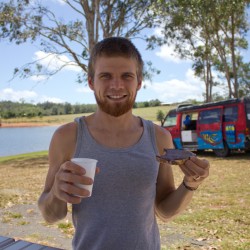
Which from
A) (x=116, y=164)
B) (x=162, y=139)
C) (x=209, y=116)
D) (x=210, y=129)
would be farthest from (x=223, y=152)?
(x=116, y=164)

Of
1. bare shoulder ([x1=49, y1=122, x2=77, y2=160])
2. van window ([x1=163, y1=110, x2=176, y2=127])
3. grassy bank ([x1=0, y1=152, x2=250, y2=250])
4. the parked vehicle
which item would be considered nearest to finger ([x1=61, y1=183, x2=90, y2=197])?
bare shoulder ([x1=49, y1=122, x2=77, y2=160])

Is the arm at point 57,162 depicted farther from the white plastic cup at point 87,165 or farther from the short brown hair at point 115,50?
the short brown hair at point 115,50

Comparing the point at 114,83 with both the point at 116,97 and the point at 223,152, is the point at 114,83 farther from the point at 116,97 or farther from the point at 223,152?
the point at 223,152

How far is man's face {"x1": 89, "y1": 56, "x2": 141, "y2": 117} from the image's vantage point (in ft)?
5.16

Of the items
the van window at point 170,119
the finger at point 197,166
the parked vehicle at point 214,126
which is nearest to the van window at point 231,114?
the parked vehicle at point 214,126

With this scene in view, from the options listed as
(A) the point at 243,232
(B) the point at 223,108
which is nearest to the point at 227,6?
(B) the point at 223,108

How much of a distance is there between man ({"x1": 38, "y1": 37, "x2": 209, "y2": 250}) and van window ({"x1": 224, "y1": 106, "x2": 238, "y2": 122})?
36.7 feet

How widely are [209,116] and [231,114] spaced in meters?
0.92

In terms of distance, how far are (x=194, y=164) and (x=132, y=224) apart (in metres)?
0.37

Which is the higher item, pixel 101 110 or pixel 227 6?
pixel 227 6

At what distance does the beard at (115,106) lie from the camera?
1.59 meters

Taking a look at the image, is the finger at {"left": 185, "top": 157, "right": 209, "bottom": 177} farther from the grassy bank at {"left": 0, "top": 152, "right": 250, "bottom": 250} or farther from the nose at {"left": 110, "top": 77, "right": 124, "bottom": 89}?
the grassy bank at {"left": 0, "top": 152, "right": 250, "bottom": 250}

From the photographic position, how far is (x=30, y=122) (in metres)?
52.1

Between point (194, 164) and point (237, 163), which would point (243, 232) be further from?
point (237, 163)
